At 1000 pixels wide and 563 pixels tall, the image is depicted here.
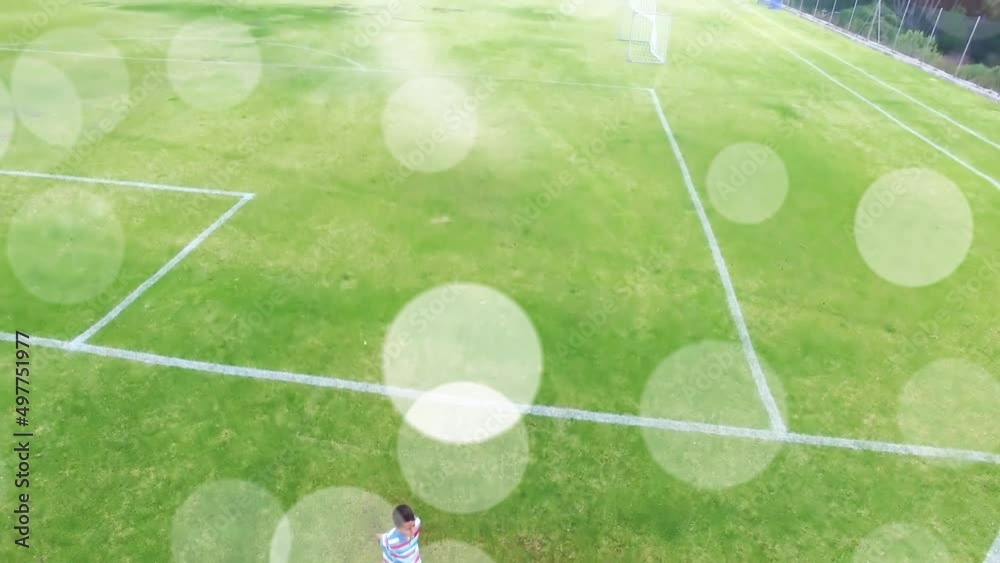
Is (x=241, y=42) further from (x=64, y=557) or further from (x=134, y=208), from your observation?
(x=64, y=557)

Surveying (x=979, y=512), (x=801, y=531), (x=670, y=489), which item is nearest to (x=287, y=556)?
(x=670, y=489)

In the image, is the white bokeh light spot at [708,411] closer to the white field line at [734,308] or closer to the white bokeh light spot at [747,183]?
the white field line at [734,308]

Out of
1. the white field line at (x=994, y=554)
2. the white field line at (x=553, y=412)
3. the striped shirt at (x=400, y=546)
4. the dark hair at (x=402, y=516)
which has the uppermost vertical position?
the dark hair at (x=402, y=516)

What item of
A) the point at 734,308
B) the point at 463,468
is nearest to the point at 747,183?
the point at 734,308

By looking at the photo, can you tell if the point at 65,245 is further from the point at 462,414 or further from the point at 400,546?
the point at 400,546

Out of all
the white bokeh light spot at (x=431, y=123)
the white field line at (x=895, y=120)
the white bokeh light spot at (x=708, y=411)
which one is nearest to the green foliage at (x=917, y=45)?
the white field line at (x=895, y=120)
